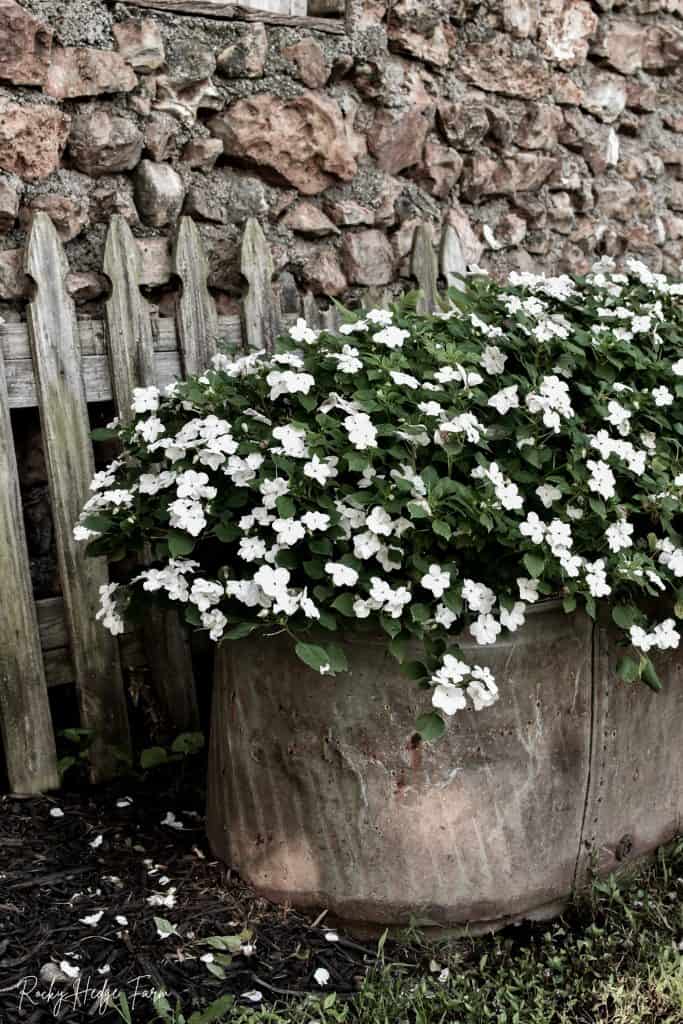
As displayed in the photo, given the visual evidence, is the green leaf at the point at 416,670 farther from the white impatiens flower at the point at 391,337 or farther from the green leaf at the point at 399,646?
the white impatiens flower at the point at 391,337

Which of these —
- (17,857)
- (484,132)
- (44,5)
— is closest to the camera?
(17,857)

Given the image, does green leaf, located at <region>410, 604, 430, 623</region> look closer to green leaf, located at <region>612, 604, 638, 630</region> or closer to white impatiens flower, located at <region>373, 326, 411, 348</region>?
green leaf, located at <region>612, 604, 638, 630</region>

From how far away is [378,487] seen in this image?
1980mm

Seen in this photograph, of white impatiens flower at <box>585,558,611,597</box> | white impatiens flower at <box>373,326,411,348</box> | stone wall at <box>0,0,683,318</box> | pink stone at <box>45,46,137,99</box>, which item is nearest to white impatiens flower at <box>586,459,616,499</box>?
white impatiens flower at <box>585,558,611,597</box>

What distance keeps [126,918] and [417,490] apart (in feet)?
3.39

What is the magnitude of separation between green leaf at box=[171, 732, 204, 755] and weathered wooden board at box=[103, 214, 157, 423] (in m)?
0.78

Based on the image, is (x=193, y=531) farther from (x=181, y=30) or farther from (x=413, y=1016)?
(x=181, y=30)

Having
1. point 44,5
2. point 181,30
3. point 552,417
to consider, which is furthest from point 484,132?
point 552,417

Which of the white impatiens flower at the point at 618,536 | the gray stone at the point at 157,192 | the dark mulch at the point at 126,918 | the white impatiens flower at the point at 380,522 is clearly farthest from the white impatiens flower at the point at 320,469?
the gray stone at the point at 157,192

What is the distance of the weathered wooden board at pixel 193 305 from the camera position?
2.68 m

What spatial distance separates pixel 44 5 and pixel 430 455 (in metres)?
1.40

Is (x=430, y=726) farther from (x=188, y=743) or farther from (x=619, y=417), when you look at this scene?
(x=188, y=743)

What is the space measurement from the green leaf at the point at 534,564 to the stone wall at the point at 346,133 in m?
1.29

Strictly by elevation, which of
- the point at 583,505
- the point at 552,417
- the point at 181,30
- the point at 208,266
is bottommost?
the point at 583,505
